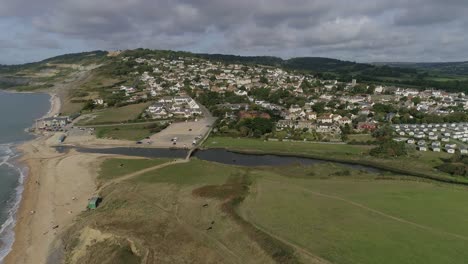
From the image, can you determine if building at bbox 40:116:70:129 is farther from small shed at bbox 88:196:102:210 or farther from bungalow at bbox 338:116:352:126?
bungalow at bbox 338:116:352:126

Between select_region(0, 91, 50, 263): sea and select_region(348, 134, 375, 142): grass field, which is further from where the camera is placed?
select_region(348, 134, 375, 142): grass field

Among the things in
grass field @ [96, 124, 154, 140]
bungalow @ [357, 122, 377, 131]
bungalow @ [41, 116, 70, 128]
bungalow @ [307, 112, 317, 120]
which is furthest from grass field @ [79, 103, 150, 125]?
bungalow @ [357, 122, 377, 131]

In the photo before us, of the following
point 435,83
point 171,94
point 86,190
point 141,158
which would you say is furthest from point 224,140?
point 435,83

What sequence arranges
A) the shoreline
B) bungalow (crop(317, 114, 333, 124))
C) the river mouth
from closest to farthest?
the shoreline, the river mouth, bungalow (crop(317, 114, 333, 124))

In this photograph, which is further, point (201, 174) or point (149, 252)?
point (201, 174)

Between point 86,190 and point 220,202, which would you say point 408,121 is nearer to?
point 220,202

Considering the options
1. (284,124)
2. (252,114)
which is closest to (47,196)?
(284,124)
